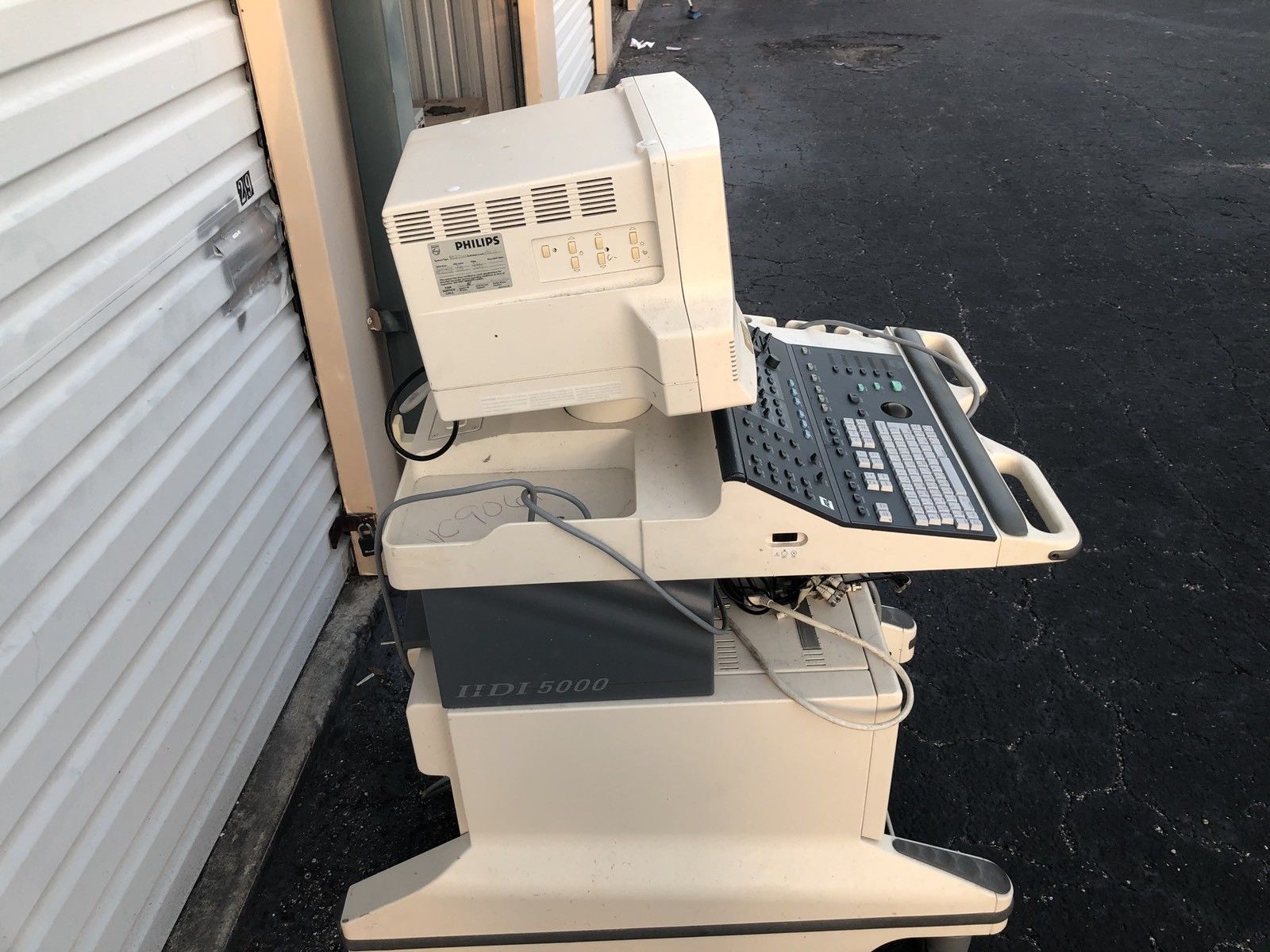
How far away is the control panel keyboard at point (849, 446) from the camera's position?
124 centimetres

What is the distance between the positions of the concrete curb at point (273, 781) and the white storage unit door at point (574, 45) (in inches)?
131

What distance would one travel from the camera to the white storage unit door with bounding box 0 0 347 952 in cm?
138

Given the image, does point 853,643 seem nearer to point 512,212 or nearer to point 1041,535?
point 1041,535

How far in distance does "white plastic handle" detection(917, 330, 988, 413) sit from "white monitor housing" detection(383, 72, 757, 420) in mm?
521

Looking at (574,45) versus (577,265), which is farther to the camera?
(574,45)

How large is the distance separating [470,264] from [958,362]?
0.91 m

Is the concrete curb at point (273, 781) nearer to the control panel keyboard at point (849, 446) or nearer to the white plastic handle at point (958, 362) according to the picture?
the control panel keyboard at point (849, 446)

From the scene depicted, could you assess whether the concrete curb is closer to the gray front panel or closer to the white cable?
the gray front panel

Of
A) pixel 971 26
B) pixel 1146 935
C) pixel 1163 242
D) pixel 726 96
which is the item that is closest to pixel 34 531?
pixel 1146 935

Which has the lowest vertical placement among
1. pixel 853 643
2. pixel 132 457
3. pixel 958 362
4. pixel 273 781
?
pixel 273 781

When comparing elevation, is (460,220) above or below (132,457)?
above

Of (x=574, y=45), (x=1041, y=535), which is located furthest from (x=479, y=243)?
(x=574, y=45)

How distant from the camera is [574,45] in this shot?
5.73 meters

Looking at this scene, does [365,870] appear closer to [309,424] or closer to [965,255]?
[309,424]
